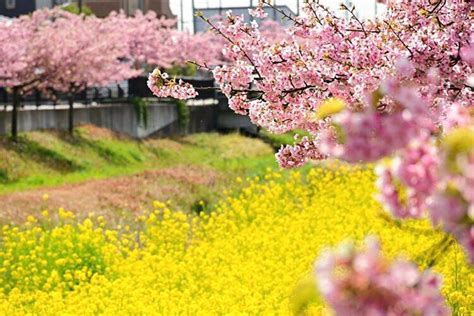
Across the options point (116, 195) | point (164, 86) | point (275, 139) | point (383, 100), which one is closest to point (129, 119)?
point (275, 139)

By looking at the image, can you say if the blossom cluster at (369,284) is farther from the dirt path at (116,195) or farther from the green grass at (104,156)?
the green grass at (104,156)

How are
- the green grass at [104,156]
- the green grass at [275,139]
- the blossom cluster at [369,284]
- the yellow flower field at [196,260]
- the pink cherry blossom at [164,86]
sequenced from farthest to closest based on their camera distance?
the green grass at [275,139] → the green grass at [104,156] → the yellow flower field at [196,260] → the pink cherry blossom at [164,86] → the blossom cluster at [369,284]

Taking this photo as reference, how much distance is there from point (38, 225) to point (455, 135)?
1319 cm

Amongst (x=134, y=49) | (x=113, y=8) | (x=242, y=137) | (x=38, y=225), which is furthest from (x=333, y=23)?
(x=113, y=8)

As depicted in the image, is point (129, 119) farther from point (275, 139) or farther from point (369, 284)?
point (369, 284)

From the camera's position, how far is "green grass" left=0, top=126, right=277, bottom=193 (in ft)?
89.1

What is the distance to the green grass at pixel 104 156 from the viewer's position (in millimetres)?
27156

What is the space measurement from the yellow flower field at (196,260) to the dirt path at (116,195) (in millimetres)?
1010

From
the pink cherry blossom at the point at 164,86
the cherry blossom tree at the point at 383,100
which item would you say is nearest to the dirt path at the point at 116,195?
the pink cherry blossom at the point at 164,86

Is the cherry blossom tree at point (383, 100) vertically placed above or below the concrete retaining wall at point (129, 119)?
above

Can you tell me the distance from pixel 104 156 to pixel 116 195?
1769cm

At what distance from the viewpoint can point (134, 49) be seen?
5544cm

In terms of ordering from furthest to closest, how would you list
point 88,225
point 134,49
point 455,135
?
1. point 134,49
2. point 88,225
3. point 455,135

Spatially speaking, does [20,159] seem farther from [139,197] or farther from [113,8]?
[113,8]
